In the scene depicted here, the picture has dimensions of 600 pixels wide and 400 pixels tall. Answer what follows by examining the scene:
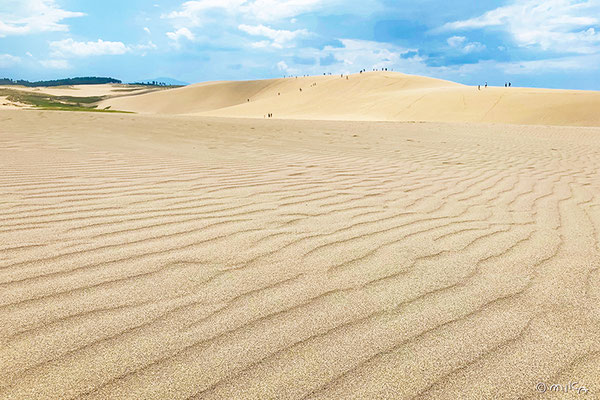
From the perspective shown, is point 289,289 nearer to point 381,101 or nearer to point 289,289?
point 289,289

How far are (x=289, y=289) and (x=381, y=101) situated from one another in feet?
112

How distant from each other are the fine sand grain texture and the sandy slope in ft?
78.0

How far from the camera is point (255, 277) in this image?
2.06m

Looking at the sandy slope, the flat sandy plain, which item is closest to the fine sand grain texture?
the flat sandy plain

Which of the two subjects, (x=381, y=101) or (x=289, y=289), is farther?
(x=381, y=101)

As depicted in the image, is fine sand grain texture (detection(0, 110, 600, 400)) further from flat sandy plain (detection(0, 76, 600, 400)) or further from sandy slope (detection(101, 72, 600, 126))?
sandy slope (detection(101, 72, 600, 126))

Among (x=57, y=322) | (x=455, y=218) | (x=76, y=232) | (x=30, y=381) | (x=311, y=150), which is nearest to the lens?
(x=30, y=381)

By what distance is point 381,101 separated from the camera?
3431 cm

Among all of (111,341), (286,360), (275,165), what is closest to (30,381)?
(111,341)

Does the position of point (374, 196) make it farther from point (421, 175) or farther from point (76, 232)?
point (76, 232)

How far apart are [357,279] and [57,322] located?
131 centimetres

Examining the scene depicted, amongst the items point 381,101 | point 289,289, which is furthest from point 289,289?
point 381,101

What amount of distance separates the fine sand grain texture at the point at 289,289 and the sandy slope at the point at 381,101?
23762 mm

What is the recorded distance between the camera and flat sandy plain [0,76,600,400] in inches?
54.6
